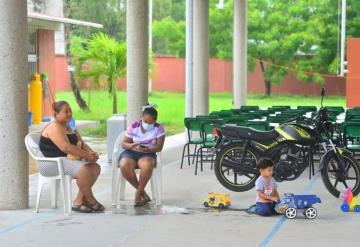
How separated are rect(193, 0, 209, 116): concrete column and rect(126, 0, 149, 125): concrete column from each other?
6.12 meters

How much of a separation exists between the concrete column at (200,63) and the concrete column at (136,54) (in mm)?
6121

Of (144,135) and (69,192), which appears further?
(144,135)

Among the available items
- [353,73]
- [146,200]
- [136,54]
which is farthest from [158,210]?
[353,73]

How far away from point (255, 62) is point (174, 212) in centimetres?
4006

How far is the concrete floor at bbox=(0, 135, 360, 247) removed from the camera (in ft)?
24.2

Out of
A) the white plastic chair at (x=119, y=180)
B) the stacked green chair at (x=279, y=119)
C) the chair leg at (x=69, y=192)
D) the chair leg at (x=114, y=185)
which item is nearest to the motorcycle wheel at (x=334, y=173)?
the white plastic chair at (x=119, y=180)

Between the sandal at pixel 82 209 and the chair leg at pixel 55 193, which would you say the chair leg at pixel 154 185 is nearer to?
the sandal at pixel 82 209

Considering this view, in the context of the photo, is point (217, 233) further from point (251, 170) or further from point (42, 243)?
point (251, 170)

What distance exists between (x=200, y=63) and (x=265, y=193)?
1143 centimetres

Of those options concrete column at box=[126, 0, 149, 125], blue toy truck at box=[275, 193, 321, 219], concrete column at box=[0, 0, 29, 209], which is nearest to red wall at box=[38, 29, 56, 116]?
concrete column at box=[126, 0, 149, 125]

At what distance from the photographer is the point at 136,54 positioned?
13.6 metres

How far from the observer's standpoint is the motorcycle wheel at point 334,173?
962 centimetres

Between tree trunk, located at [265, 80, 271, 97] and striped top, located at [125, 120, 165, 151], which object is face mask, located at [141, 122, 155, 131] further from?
tree trunk, located at [265, 80, 271, 97]

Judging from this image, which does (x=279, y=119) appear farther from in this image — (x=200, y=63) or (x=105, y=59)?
(x=105, y=59)
